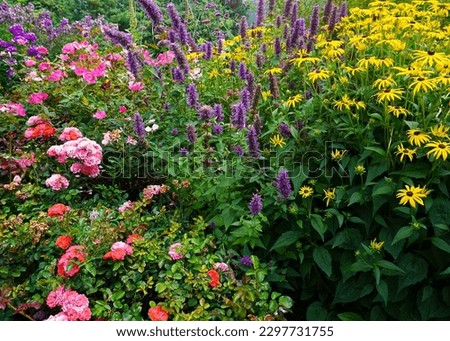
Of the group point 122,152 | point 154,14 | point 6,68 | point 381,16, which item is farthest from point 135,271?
point 6,68

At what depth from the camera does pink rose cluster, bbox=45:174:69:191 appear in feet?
8.10

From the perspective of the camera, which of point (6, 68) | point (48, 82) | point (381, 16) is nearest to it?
point (381, 16)

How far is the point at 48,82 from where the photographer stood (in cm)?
329

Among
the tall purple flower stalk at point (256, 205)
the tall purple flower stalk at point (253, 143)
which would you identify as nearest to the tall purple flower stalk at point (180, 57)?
the tall purple flower stalk at point (253, 143)

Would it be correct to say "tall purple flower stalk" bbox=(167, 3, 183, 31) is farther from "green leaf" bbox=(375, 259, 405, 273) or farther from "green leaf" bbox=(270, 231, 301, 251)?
"green leaf" bbox=(375, 259, 405, 273)

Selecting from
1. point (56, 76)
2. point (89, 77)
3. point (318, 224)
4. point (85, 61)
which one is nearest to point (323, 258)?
point (318, 224)

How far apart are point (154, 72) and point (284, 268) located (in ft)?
4.51

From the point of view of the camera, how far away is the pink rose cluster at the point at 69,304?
1.88 meters

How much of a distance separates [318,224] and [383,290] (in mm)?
380

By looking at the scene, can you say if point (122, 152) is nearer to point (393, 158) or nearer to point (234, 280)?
point (234, 280)

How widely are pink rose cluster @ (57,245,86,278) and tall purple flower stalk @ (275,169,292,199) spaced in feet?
2.91

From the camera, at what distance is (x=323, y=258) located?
2168 mm

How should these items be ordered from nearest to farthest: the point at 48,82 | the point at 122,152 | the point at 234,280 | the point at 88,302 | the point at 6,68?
the point at 88,302, the point at 234,280, the point at 122,152, the point at 48,82, the point at 6,68

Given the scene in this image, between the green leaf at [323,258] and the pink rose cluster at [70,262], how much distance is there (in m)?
1.02
